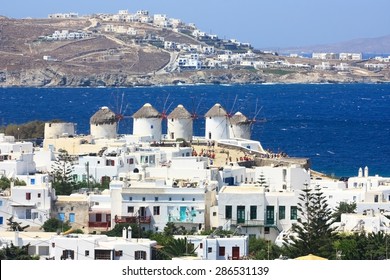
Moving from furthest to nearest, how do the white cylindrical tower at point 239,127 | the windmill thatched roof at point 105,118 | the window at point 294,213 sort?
the white cylindrical tower at point 239,127 < the windmill thatched roof at point 105,118 < the window at point 294,213

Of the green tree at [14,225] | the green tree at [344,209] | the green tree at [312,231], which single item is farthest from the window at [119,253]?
the green tree at [344,209]

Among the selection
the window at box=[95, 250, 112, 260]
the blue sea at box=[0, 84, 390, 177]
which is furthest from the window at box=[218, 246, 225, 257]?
the blue sea at box=[0, 84, 390, 177]

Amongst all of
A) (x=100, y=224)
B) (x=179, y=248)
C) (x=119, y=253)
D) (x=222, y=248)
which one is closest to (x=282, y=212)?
(x=100, y=224)

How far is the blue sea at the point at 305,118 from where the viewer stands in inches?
2028

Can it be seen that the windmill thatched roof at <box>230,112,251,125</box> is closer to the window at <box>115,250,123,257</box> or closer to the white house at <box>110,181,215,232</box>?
the white house at <box>110,181,215,232</box>

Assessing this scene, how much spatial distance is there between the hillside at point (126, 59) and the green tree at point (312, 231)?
413 feet

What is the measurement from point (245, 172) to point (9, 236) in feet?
32.7

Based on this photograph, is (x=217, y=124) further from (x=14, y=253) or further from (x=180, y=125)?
(x=14, y=253)

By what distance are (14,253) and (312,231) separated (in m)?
4.81

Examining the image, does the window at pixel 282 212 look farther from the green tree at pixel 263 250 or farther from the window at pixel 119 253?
the window at pixel 119 253

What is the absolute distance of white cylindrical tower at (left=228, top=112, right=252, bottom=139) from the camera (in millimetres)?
40031

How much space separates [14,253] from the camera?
16.1 meters

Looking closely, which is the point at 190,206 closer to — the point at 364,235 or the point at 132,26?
the point at 364,235

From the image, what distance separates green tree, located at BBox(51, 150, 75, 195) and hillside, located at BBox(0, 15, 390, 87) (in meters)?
118
